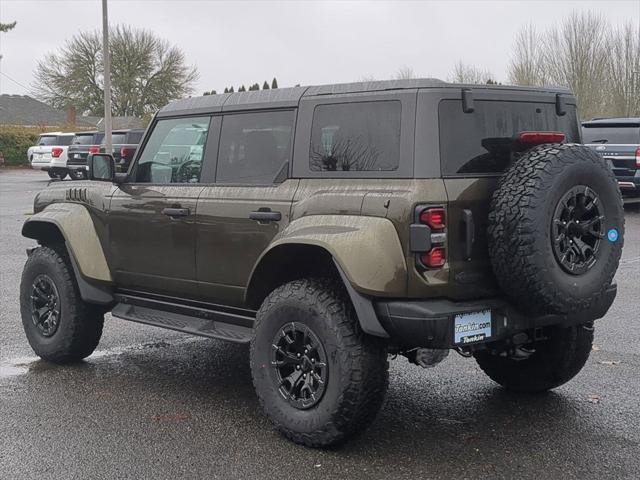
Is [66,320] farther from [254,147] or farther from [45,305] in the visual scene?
[254,147]

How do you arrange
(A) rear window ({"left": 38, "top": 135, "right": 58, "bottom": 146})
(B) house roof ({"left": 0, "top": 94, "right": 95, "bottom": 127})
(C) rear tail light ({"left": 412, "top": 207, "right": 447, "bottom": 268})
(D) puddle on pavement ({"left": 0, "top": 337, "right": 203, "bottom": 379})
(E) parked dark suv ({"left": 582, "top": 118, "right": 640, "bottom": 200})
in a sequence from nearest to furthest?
Answer: (C) rear tail light ({"left": 412, "top": 207, "right": 447, "bottom": 268})
(D) puddle on pavement ({"left": 0, "top": 337, "right": 203, "bottom": 379})
(E) parked dark suv ({"left": 582, "top": 118, "right": 640, "bottom": 200})
(A) rear window ({"left": 38, "top": 135, "right": 58, "bottom": 146})
(B) house roof ({"left": 0, "top": 94, "right": 95, "bottom": 127})

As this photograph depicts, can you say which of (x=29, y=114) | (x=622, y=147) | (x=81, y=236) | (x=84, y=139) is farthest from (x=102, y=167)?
(x=29, y=114)

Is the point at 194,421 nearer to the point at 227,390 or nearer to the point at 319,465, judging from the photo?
the point at 227,390

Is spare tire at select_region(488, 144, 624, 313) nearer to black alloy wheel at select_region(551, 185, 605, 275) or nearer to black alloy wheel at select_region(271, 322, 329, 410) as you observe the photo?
black alloy wheel at select_region(551, 185, 605, 275)

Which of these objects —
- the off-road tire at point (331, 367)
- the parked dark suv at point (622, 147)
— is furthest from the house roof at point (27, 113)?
the off-road tire at point (331, 367)

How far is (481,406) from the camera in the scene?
511 centimetres

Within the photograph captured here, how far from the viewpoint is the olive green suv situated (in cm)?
403

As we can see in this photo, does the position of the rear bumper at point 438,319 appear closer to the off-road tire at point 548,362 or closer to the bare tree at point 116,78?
the off-road tire at point 548,362

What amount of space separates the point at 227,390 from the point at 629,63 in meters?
40.3

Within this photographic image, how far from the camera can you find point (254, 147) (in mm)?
5027

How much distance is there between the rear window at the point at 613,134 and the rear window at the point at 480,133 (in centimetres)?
1233

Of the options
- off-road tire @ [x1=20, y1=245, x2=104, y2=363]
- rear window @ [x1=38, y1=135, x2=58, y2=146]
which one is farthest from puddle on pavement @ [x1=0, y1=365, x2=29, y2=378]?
rear window @ [x1=38, y1=135, x2=58, y2=146]

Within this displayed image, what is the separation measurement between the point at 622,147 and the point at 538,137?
12.9m

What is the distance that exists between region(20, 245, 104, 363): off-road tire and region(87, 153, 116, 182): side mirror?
704mm
